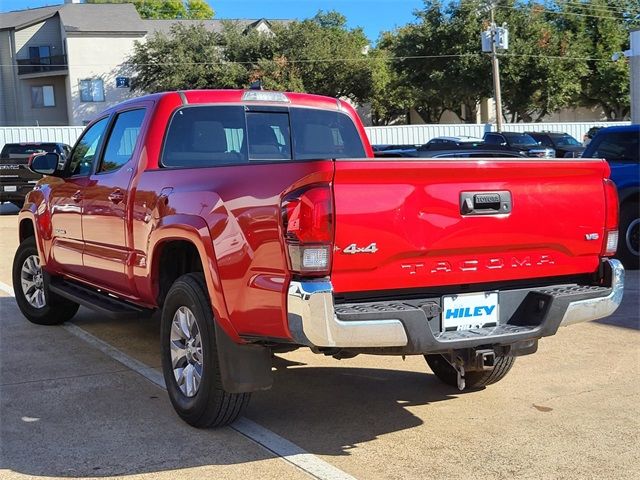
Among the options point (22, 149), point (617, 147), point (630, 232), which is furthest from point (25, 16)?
point (630, 232)

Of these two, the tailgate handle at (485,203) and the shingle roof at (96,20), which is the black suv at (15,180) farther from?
the shingle roof at (96,20)

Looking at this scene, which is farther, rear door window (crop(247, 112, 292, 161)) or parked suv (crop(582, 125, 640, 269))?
parked suv (crop(582, 125, 640, 269))

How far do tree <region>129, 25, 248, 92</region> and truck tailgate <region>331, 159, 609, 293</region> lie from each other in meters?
46.1

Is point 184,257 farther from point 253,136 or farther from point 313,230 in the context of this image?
point 313,230

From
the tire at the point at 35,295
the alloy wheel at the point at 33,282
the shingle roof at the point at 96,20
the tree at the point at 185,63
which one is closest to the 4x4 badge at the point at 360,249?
the tire at the point at 35,295

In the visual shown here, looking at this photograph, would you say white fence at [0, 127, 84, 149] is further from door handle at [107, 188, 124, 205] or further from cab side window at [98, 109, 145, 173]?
door handle at [107, 188, 124, 205]

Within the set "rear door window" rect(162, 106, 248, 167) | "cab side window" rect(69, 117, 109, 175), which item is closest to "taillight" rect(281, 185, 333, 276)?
"rear door window" rect(162, 106, 248, 167)

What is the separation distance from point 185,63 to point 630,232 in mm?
42266

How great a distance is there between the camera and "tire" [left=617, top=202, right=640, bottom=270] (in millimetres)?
10305

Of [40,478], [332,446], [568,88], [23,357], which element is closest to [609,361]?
[332,446]

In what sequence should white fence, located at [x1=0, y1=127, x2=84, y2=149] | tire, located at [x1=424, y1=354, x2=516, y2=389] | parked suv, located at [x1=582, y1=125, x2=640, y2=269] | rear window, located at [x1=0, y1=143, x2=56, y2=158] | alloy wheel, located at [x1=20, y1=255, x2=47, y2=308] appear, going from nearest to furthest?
tire, located at [x1=424, y1=354, x2=516, y2=389] → alloy wheel, located at [x1=20, y1=255, x2=47, y2=308] → parked suv, located at [x1=582, y1=125, x2=640, y2=269] → rear window, located at [x1=0, y1=143, x2=56, y2=158] → white fence, located at [x1=0, y1=127, x2=84, y2=149]

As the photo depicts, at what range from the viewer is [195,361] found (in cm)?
465

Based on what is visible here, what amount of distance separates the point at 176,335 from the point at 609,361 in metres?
3.44

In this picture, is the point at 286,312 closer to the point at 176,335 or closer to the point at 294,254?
the point at 294,254
